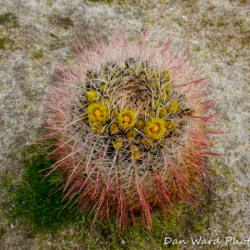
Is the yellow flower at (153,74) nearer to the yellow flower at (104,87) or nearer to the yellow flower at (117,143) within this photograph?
the yellow flower at (104,87)

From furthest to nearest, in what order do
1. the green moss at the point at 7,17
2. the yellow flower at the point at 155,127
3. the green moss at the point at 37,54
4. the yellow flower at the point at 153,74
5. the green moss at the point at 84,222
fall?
the green moss at the point at 7,17
the green moss at the point at 37,54
the green moss at the point at 84,222
the yellow flower at the point at 153,74
the yellow flower at the point at 155,127

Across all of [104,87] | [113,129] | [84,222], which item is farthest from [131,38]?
[84,222]

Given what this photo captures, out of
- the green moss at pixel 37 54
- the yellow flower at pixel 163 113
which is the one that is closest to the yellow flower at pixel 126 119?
the yellow flower at pixel 163 113

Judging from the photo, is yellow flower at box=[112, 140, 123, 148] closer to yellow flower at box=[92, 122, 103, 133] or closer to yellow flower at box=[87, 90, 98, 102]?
yellow flower at box=[92, 122, 103, 133]

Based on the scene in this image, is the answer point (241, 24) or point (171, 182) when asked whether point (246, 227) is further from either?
point (241, 24)

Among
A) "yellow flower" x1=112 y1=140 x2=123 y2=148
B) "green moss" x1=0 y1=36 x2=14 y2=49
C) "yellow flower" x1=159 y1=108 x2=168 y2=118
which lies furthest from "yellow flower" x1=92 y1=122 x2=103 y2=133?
"green moss" x1=0 y1=36 x2=14 y2=49

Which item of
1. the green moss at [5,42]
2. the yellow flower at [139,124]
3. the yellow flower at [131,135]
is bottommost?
the green moss at [5,42]
